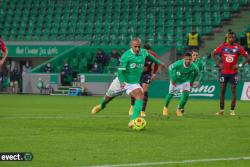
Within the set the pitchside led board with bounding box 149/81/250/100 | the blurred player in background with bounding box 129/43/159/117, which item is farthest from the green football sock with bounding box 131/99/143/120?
the pitchside led board with bounding box 149/81/250/100

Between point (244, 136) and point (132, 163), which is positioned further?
point (244, 136)

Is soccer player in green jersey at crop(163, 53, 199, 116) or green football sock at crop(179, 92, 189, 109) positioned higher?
soccer player in green jersey at crop(163, 53, 199, 116)

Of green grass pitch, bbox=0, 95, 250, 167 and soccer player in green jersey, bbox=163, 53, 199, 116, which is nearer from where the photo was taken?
green grass pitch, bbox=0, 95, 250, 167

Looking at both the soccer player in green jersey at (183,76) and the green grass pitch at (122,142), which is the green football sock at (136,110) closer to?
the green grass pitch at (122,142)

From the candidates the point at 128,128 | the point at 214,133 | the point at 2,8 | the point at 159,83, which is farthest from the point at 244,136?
the point at 2,8

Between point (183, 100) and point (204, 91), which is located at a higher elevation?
point (183, 100)

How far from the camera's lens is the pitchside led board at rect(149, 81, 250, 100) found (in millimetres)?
37312

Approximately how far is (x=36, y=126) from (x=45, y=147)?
418 cm

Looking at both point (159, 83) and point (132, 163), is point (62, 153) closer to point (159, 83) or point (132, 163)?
point (132, 163)

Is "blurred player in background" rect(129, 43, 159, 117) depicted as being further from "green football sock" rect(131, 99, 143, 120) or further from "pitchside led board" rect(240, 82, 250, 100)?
"pitchside led board" rect(240, 82, 250, 100)

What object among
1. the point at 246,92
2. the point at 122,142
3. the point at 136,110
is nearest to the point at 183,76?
the point at 136,110

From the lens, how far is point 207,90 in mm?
38625

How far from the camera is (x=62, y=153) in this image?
11.0 m

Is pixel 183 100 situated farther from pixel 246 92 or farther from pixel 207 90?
pixel 207 90
